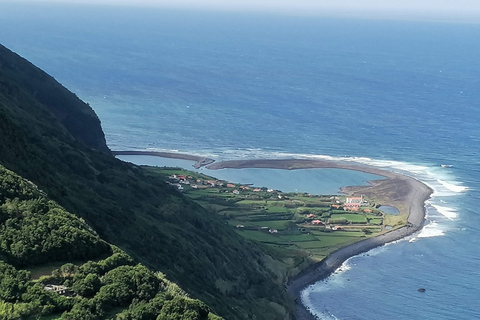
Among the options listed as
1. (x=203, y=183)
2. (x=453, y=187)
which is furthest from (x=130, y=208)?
(x=453, y=187)

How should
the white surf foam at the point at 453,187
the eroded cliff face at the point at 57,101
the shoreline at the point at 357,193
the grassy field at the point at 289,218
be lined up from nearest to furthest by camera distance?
the shoreline at the point at 357,193 < the eroded cliff face at the point at 57,101 < the grassy field at the point at 289,218 < the white surf foam at the point at 453,187

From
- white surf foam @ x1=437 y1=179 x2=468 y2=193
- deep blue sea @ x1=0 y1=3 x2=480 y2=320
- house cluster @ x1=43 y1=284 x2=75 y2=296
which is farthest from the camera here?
white surf foam @ x1=437 y1=179 x2=468 y2=193

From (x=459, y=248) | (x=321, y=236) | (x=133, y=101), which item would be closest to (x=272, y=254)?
(x=321, y=236)

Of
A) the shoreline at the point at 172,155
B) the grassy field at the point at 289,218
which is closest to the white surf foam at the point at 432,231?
the grassy field at the point at 289,218

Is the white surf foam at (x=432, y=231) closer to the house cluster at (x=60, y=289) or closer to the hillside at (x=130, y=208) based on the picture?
the hillside at (x=130, y=208)

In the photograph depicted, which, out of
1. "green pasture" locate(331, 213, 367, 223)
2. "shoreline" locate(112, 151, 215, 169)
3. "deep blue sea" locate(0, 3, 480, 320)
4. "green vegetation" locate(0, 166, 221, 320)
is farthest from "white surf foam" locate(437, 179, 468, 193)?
"green vegetation" locate(0, 166, 221, 320)

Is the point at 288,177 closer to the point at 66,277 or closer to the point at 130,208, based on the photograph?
the point at 130,208

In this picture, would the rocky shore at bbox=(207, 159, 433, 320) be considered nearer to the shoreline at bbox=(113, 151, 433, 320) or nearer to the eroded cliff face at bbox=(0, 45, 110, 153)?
the shoreline at bbox=(113, 151, 433, 320)
